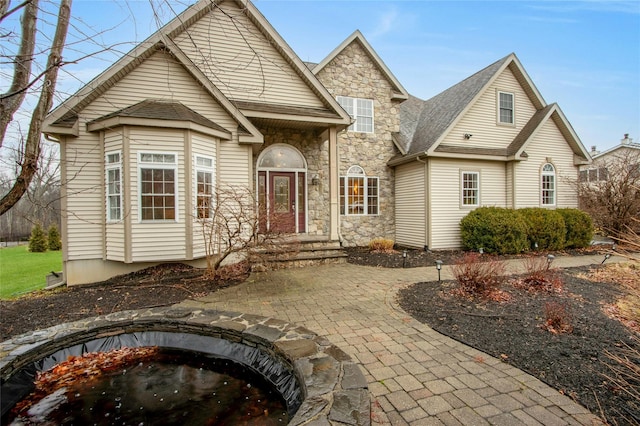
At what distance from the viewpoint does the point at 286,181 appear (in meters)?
11.0

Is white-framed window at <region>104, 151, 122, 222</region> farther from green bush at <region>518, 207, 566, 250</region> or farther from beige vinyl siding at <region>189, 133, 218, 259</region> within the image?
green bush at <region>518, 207, 566, 250</region>

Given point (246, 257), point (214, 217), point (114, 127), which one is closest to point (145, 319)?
point (214, 217)

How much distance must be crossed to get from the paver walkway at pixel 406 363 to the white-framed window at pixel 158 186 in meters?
2.72

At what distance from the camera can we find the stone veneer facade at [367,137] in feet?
40.3

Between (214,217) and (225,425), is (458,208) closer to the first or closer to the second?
(214,217)

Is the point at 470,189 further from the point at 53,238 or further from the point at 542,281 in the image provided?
the point at 53,238

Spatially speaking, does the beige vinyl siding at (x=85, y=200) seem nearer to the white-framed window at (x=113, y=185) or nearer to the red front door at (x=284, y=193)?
the white-framed window at (x=113, y=185)

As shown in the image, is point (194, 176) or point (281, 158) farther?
point (281, 158)

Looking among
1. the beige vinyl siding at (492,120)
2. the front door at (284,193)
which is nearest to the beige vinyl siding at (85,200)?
the front door at (284,193)

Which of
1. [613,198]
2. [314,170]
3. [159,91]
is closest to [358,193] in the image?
[314,170]

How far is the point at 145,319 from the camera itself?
14.2 ft

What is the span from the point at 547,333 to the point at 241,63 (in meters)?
9.88

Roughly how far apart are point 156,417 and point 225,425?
722 millimetres

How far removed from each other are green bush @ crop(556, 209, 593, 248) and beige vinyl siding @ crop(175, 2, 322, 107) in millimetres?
10577
